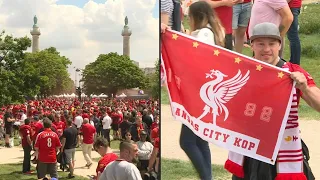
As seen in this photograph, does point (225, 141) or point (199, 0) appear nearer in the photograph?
point (225, 141)

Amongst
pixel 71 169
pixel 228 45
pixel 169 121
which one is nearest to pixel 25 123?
pixel 71 169

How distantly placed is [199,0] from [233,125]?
0.97 m

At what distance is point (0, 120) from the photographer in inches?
486

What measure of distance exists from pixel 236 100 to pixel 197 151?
0.86m

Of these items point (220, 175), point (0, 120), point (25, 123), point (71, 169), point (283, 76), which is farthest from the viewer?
point (0, 120)

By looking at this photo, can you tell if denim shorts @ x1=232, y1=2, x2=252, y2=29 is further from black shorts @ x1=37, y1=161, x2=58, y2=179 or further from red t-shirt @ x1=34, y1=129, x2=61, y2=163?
black shorts @ x1=37, y1=161, x2=58, y2=179

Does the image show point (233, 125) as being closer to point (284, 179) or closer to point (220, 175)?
point (284, 179)

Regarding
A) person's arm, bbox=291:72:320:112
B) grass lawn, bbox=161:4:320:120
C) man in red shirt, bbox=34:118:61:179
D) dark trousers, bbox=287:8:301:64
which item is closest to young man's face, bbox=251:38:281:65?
person's arm, bbox=291:72:320:112

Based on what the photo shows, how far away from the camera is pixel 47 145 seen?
274 inches

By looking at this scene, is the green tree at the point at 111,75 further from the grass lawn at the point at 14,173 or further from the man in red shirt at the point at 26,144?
the man in red shirt at the point at 26,144

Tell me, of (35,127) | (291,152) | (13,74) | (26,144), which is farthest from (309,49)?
(13,74)

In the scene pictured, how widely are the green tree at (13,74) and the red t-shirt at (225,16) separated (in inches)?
247

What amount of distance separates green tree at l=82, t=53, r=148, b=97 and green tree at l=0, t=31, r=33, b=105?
421 centimetres

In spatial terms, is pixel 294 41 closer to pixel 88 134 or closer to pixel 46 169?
pixel 88 134
